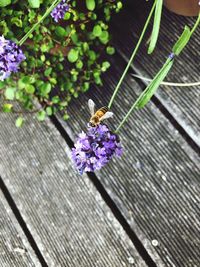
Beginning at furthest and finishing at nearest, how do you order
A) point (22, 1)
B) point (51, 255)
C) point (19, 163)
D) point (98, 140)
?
1. point (19, 163)
2. point (51, 255)
3. point (22, 1)
4. point (98, 140)

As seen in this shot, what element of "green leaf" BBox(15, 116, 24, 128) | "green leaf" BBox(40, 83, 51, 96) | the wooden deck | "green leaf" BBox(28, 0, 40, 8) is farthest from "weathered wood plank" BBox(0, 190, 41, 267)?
"green leaf" BBox(28, 0, 40, 8)

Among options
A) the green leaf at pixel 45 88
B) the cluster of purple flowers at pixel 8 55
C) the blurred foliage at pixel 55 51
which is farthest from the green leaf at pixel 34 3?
the green leaf at pixel 45 88

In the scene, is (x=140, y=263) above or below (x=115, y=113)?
below

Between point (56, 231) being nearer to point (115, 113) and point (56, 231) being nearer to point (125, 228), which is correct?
point (125, 228)

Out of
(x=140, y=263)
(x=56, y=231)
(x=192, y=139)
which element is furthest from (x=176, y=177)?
(x=56, y=231)

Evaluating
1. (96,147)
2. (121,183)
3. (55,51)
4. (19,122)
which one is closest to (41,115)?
(19,122)

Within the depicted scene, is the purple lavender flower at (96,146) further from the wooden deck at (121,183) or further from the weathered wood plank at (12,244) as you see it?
the weathered wood plank at (12,244)
